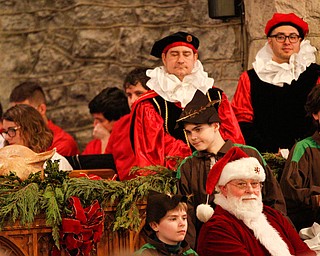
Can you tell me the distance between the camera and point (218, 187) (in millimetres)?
6828

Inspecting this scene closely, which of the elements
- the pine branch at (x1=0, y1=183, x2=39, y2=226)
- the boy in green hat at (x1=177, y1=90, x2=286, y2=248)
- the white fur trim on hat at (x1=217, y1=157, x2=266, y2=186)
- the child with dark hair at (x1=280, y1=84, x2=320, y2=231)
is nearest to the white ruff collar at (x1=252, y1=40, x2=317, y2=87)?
the child with dark hair at (x1=280, y1=84, x2=320, y2=231)

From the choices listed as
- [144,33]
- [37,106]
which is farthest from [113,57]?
[37,106]

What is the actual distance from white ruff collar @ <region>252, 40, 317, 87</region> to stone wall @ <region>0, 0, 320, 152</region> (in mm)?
1816

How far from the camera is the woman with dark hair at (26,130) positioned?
7867 mm

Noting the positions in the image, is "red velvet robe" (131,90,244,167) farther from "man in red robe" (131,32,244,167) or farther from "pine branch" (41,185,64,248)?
"pine branch" (41,185,64,248)

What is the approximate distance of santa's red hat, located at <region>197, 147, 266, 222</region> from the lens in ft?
22.0

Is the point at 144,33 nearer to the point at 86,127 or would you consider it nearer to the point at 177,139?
the point at 86,127

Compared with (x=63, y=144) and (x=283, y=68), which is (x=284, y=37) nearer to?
(x=283, y=68)

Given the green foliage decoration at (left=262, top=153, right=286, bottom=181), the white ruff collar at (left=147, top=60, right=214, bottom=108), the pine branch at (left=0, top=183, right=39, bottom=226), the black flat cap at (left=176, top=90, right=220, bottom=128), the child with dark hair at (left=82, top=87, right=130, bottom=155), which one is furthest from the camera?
the child with dark hair at (left=82, top=87, right=130, bottom=155)

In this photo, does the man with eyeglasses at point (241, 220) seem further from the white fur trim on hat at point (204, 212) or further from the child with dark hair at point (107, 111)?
the child with dark hair at point (107, 111)

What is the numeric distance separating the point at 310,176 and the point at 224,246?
1307 millimetres

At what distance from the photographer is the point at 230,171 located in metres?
6.71

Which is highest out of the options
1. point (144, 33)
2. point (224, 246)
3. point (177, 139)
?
point (144, 33)

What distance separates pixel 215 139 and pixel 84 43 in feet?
12.4
